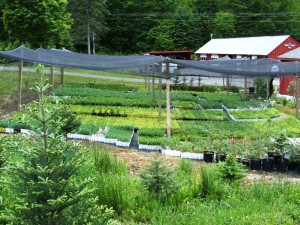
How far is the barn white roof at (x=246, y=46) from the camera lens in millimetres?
27730

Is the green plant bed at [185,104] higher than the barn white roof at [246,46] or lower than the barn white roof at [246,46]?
lower

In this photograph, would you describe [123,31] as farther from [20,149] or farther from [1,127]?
[20,149]

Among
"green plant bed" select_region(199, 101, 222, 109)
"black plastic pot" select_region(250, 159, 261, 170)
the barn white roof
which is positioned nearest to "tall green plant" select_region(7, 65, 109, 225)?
"black plastic pot" select_region(250, 159, 261, 170)

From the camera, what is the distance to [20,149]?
3080 mm

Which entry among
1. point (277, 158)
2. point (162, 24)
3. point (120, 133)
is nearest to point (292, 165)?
point (277, 158)

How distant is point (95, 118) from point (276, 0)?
1612 inches

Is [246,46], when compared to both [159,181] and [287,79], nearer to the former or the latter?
[287,79]

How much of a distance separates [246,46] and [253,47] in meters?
0.96

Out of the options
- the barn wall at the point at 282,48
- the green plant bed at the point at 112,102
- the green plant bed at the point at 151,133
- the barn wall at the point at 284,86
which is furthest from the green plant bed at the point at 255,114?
the barn wall at the point at 282,48

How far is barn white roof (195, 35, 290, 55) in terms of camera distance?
27.7 meters

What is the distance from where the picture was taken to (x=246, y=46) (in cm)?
2964

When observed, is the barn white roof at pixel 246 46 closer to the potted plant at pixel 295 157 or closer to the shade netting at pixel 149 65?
the shade netting at pixel 149 65

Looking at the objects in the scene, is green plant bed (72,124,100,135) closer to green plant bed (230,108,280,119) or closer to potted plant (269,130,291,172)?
potted plant (269,130,291,172)

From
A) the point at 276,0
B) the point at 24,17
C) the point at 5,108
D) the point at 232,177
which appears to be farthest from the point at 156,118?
the point at 276,0
